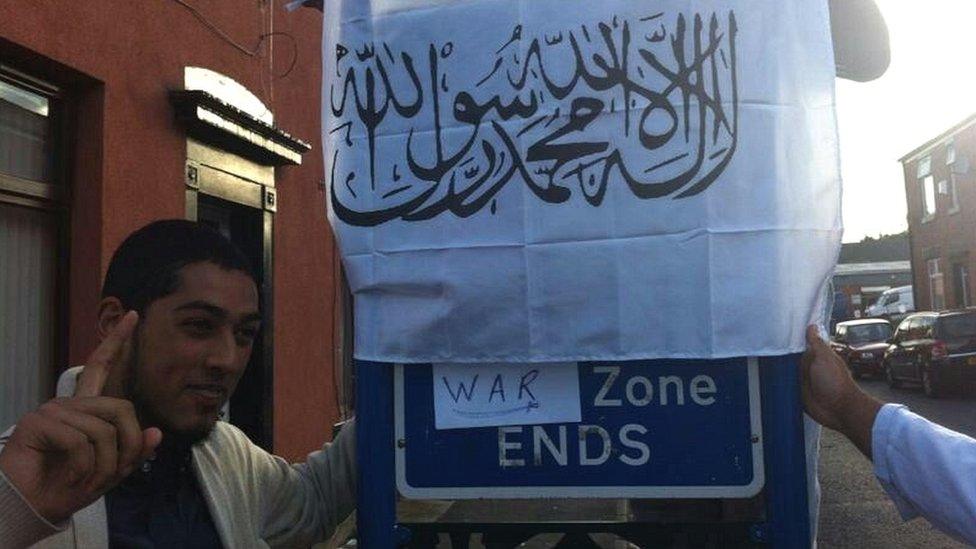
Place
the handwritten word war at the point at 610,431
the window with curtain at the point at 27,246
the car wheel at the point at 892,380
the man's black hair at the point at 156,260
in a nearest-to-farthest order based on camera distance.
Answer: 1. the man's black hair at the point at 156,260
2. the handwritten word war at the point at 610,431
3. the window with curtain at the point at 27,246
4. the car wheel at the point at 892,380

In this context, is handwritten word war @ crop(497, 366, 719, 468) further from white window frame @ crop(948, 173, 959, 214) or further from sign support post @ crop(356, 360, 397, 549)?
white window frame @ crop(948, 173, 959, 214)

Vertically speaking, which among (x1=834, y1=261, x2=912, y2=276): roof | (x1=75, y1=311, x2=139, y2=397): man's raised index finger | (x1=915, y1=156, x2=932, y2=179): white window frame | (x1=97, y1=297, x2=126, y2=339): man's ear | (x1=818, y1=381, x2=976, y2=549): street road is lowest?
(x1=818, y1=381, x2=976, y2=549): street road

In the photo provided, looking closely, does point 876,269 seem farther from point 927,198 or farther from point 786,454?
point 786,454

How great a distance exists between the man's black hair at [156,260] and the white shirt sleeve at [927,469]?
145cm

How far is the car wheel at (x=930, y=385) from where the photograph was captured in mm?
16328

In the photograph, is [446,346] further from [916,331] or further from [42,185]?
[916,331]

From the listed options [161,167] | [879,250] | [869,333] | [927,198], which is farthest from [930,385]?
[879,250]

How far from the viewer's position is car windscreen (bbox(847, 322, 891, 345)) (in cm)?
2306

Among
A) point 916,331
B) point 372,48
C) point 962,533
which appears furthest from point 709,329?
point 916,331

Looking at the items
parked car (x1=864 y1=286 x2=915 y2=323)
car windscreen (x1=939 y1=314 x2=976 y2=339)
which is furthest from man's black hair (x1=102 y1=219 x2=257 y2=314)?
parked car (x1=864 y1=286 x2=915 y2=323)

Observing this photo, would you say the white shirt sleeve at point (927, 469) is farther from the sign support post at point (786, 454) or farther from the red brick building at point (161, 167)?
the red brick building at point (161, 167)

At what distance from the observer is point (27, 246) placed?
180 inches

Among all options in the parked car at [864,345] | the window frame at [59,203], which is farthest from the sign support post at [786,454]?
the parked car at [864,345]

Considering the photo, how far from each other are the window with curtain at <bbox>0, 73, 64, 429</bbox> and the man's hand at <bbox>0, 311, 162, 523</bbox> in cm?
368
